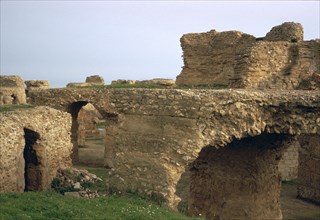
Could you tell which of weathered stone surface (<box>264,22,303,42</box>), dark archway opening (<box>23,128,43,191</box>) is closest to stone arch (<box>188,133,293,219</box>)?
dark archway opening (<box>23,128,43,191</box>)

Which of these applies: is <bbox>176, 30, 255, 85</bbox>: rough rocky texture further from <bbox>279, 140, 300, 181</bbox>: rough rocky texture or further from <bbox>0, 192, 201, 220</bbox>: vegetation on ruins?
<bbox>0, 192, 201, 220</bbox>: vegetation on ruins

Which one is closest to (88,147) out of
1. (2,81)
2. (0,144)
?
(2,81)

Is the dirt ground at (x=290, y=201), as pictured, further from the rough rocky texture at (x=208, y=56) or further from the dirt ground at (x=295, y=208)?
the rough rocky texture at (x=208, y=56)

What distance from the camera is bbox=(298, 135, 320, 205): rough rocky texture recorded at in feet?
52.8

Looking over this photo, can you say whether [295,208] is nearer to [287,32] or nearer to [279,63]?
[279,63]

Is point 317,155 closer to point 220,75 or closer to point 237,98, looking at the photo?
point 220,75

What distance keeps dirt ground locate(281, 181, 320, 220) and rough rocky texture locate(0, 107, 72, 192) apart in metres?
7.47

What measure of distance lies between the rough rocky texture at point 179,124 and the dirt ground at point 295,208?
5.38 meters

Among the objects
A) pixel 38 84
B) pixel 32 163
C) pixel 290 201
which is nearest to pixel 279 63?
pixel 290 201

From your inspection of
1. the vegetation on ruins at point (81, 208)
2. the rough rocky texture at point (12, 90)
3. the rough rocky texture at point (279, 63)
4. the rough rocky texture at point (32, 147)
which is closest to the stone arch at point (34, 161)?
the rough rocky texture at point (32, 147)

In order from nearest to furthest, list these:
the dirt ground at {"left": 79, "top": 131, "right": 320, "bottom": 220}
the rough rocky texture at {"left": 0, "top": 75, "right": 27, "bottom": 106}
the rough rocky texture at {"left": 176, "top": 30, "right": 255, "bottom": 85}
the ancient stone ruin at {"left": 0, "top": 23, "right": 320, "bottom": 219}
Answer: the ancient stone ruin at {"left": 0, "top": 23, "right": 320, "bottom": 219} < the dirt ground at {"left": 79, "top": 131, "right": 320, "bottom": 220} < the rough rocky texture at {"left": 176, "top": 30, "right": 255, "bottom": 85} < the rough rocky texture at {"left": 0, "top": 75, "right": 27, "bottom": 106}

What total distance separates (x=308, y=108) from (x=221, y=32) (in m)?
9.14

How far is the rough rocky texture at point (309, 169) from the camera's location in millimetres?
16094

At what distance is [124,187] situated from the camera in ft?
30.0
